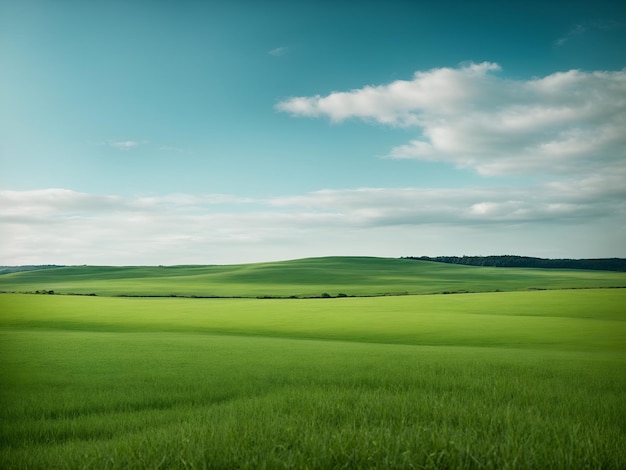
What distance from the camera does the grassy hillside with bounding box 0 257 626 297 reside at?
73938mm

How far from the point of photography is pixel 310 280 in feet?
306

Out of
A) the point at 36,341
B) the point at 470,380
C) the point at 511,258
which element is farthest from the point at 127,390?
the point at 511,258

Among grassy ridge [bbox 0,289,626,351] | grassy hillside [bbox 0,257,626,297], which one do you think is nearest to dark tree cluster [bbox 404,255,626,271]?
grassy hillside [bbox 0,257,626,297]

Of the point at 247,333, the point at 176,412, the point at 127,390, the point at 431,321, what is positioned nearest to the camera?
the point at 176,412

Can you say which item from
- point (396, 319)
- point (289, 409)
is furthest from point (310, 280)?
point (289, 409)

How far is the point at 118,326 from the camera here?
30688 mm

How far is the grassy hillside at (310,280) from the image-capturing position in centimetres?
Result: 7394

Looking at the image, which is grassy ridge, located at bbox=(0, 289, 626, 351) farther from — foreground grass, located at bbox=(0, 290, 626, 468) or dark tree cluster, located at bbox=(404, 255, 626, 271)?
dark tree cluster, located at bbox=(404, 255, 626, 271)

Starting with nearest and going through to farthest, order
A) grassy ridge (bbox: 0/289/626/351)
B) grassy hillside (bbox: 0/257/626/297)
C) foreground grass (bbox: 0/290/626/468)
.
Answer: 1. foreground grass (bbox: 0/290/626/468)
2. grassy ridge (bbox: 0/289/626/351)
3. grassy hillside (bbox: 0/257/626/297)

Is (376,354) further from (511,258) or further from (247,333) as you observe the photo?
(511,258)

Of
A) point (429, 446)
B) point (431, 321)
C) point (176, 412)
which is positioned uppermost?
point (429, 446)

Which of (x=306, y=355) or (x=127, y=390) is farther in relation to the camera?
(x=306, y=355)

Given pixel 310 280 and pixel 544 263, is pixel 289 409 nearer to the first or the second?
pixel 310 280

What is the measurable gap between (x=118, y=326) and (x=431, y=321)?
2016 cm
